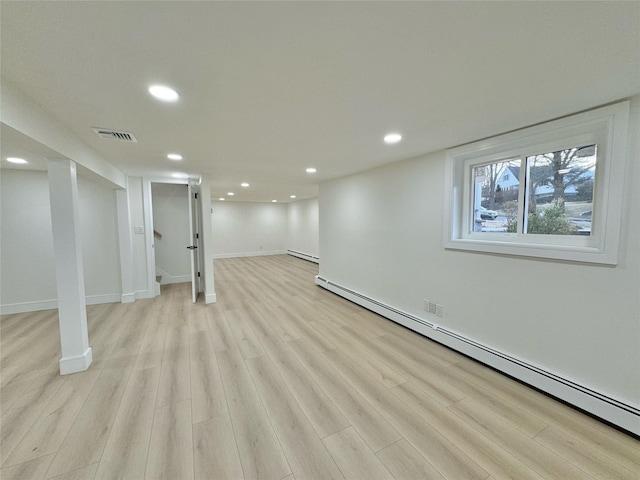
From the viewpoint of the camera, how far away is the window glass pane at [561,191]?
1873mm

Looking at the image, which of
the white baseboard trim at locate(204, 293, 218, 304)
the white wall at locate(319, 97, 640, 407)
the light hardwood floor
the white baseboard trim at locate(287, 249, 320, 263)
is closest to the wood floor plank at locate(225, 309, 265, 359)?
the light hardwood floor

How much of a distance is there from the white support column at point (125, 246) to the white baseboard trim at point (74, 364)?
2.22m

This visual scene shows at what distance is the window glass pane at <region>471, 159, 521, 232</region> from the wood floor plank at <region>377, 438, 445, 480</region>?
2037 mm

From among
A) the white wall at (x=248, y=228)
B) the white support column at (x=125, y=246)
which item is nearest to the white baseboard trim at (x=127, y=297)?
the white support column at (x=125, y=246)

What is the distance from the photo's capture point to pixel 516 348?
2178 millimetres

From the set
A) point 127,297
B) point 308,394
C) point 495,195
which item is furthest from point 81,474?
point 495,195

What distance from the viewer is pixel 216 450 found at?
1.49m

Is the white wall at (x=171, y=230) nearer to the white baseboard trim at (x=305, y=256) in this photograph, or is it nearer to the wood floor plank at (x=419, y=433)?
the white baseboard trim at (x=305, y=256)

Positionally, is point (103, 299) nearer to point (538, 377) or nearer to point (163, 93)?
point (163, 93)

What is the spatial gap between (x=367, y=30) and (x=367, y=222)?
9.77ft

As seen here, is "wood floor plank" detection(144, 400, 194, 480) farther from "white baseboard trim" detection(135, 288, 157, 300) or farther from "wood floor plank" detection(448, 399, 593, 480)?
"white baseboard trim" detection(135, 288, 157, 300)

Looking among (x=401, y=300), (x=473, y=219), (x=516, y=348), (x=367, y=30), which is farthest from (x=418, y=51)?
(x=401, y=300)

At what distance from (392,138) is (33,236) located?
517 centimetres

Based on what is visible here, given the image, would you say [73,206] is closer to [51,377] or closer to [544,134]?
[51,377]
